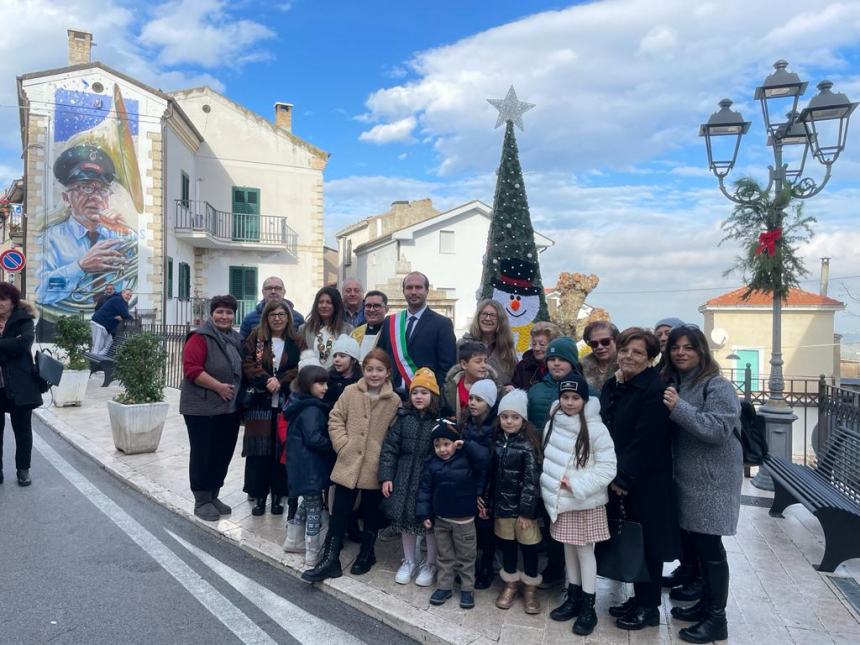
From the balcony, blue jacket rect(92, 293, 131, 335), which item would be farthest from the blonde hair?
the balcony

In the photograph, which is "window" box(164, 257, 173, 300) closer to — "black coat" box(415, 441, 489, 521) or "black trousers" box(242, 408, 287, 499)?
"black trousers" box(242, 408, 287, 499)

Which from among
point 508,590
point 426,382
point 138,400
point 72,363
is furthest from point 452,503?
point 72,363

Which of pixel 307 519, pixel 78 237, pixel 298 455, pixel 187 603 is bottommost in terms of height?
pixel 187 603

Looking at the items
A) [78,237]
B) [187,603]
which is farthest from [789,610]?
[78,237]

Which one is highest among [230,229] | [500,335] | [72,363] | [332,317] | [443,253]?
[230,229]

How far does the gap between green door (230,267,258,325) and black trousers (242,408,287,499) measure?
21.9 metres

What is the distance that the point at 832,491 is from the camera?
497cm

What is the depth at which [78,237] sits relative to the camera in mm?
20562

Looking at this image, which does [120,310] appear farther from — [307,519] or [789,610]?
[789,610]

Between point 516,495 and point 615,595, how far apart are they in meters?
1.08

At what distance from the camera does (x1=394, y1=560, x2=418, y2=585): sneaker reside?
4168 millimetres

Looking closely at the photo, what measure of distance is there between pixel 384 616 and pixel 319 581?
2.09ft

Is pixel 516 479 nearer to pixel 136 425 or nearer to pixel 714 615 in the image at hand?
pixel 714 615

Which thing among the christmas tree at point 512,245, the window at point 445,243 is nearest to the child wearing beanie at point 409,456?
the christmas tree at point 512,245
